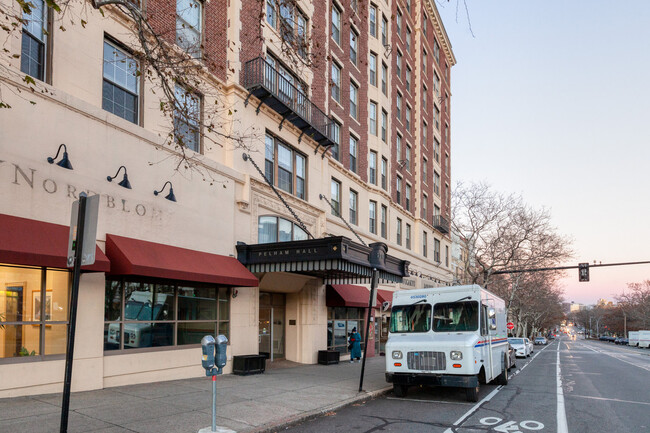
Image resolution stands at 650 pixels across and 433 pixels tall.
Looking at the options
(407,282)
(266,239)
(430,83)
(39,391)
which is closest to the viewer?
(39,391)

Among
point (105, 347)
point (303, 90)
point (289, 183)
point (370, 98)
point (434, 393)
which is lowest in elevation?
point (434, 393)

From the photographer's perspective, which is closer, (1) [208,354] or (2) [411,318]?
(1) [208,354]

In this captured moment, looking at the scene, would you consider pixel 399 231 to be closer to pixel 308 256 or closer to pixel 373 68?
pixel 373 68

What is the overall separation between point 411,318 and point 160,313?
6.53m

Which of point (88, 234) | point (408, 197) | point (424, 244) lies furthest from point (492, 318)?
point (424, 244)

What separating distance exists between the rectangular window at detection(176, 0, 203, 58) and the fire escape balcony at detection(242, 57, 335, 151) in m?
2.13

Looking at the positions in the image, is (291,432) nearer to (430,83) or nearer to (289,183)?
(289,183)

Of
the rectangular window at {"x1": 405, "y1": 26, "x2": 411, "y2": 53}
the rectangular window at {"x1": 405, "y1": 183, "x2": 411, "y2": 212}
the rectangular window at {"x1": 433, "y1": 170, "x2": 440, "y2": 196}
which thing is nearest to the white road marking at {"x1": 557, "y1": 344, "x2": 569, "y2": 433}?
the rectangular window at {"x1": 405, "y1": 183, "x2": 411, "y2": 212}

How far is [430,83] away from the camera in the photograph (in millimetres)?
41062

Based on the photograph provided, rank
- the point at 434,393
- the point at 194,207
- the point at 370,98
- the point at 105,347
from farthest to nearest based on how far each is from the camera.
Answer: the point at 370,98
the point at 194,207
the point at 434,393
the point at 105,347

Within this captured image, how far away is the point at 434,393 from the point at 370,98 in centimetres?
1934

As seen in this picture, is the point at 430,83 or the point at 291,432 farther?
the point at 430,83

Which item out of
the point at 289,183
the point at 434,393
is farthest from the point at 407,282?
the point at 434,393

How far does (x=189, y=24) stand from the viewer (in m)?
14.9
